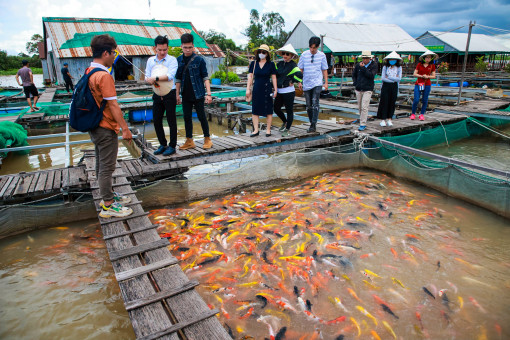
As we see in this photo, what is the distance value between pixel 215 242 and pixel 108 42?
344 centimetres

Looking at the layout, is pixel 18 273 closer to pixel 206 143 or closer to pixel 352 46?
pixel 206 143

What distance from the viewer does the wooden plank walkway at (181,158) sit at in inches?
240

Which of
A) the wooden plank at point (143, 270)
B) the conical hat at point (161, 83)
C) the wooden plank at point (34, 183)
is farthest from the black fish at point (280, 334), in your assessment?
the wooden plank at point (34, 183)

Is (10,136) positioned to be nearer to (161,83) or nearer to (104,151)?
(161,83)

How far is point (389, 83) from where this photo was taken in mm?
8836

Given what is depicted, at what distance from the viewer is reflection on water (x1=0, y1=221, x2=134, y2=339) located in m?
3.83

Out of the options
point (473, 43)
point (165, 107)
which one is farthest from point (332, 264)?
point (473, 43)

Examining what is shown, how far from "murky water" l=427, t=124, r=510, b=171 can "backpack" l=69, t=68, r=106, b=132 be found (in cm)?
975

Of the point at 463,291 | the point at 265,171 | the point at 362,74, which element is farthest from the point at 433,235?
the point at 362,74

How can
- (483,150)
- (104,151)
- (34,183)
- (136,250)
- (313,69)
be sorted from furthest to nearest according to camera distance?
(483,150) < (313,69) < (34,183) < (104,151) < (136,250)

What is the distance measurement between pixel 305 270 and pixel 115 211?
295 centimetres

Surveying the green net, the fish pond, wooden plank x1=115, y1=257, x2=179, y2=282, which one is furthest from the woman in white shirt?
the green net

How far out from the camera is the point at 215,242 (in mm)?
5461

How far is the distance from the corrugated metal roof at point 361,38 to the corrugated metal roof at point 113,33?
40.6 feet
